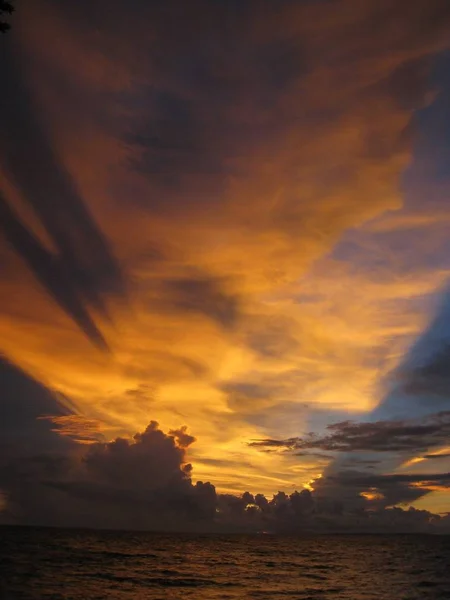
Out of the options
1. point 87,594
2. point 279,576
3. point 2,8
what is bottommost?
point 87,594

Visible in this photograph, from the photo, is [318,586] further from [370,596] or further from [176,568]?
[176,568]

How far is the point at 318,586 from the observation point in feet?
167

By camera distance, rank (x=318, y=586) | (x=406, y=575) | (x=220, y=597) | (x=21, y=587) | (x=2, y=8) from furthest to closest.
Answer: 1. (x=406, y=575)
2. (x=318, y=586)
3. (x=220, y=597)
4. (x=21, y=587)
5. (x=2, y=8)

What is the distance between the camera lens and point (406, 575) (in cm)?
6656

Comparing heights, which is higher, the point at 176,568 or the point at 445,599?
the point at 176,568

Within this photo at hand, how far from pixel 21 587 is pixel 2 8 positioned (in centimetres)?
3847

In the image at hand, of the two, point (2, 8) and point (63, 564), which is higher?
point (2, 8)

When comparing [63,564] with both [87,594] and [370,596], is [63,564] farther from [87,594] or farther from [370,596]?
[370,596]

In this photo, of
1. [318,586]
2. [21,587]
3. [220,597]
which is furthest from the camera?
[318,586]

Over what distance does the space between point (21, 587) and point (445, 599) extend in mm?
34395

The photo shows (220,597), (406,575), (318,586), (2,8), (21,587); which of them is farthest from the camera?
(406,575)

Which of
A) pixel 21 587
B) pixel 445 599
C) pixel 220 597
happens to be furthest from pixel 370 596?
pixel 21 587

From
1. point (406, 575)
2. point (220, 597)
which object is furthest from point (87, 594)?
point (406, 575)

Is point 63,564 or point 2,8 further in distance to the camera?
point 63,564
